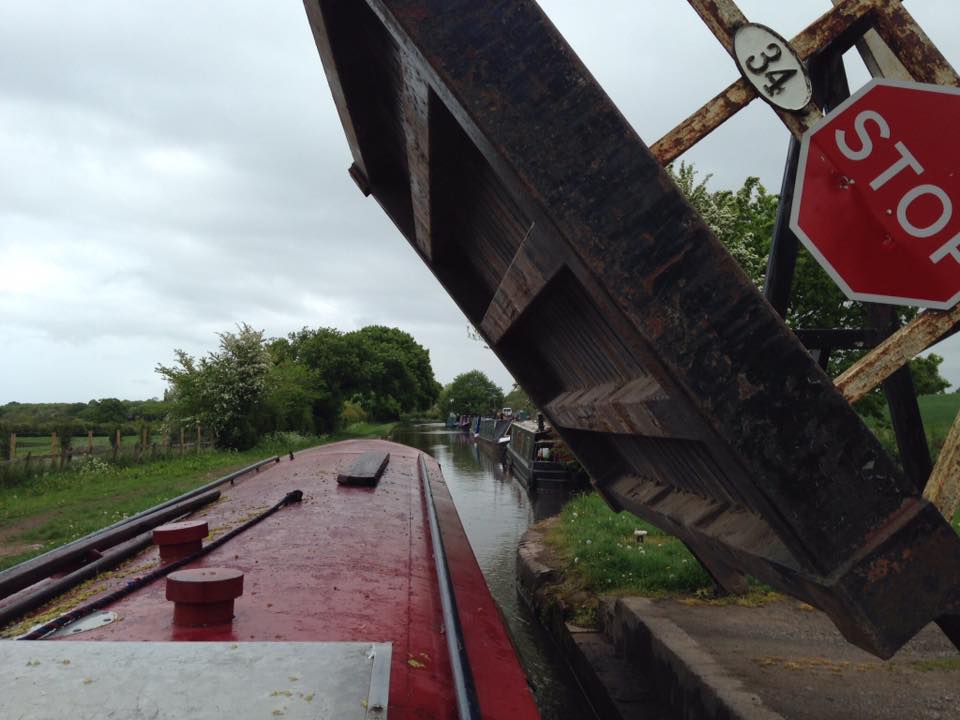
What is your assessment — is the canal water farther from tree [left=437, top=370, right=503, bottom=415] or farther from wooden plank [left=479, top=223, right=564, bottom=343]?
tree [left=437, top=370, right=503, bottom=415]

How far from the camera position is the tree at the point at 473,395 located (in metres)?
113

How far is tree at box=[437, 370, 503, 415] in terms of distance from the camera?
11256 centimetres

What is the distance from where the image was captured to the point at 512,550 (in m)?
12.3

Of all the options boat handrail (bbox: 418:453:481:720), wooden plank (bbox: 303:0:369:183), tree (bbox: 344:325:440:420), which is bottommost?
boat handrail (bbox: 418:453:481:720)

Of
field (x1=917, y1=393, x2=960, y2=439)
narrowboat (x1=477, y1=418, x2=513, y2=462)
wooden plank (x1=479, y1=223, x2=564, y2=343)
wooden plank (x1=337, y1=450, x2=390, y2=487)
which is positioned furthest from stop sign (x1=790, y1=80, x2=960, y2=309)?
narrowboat (x1=477, y1=418, x2=513, y2=462)

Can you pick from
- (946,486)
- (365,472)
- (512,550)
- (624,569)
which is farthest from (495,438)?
(946,486)

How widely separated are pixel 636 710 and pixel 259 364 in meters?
29.2

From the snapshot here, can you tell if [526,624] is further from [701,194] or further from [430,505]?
[701,194]

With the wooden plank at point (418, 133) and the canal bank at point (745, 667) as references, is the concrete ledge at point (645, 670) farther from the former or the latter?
the wooden plank at point (418, 133)

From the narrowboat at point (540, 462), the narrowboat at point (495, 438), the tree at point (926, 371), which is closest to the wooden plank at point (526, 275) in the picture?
the narrowboat at point (540, 462)

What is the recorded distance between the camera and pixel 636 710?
5.23 metres

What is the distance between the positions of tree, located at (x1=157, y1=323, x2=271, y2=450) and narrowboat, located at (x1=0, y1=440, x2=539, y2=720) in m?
26.6

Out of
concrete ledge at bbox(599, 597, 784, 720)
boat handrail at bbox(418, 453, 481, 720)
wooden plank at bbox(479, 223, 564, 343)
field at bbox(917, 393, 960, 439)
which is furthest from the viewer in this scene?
field at bbox(917, 393, 960, 439)

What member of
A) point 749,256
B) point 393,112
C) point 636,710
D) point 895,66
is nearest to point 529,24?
point 393,112
